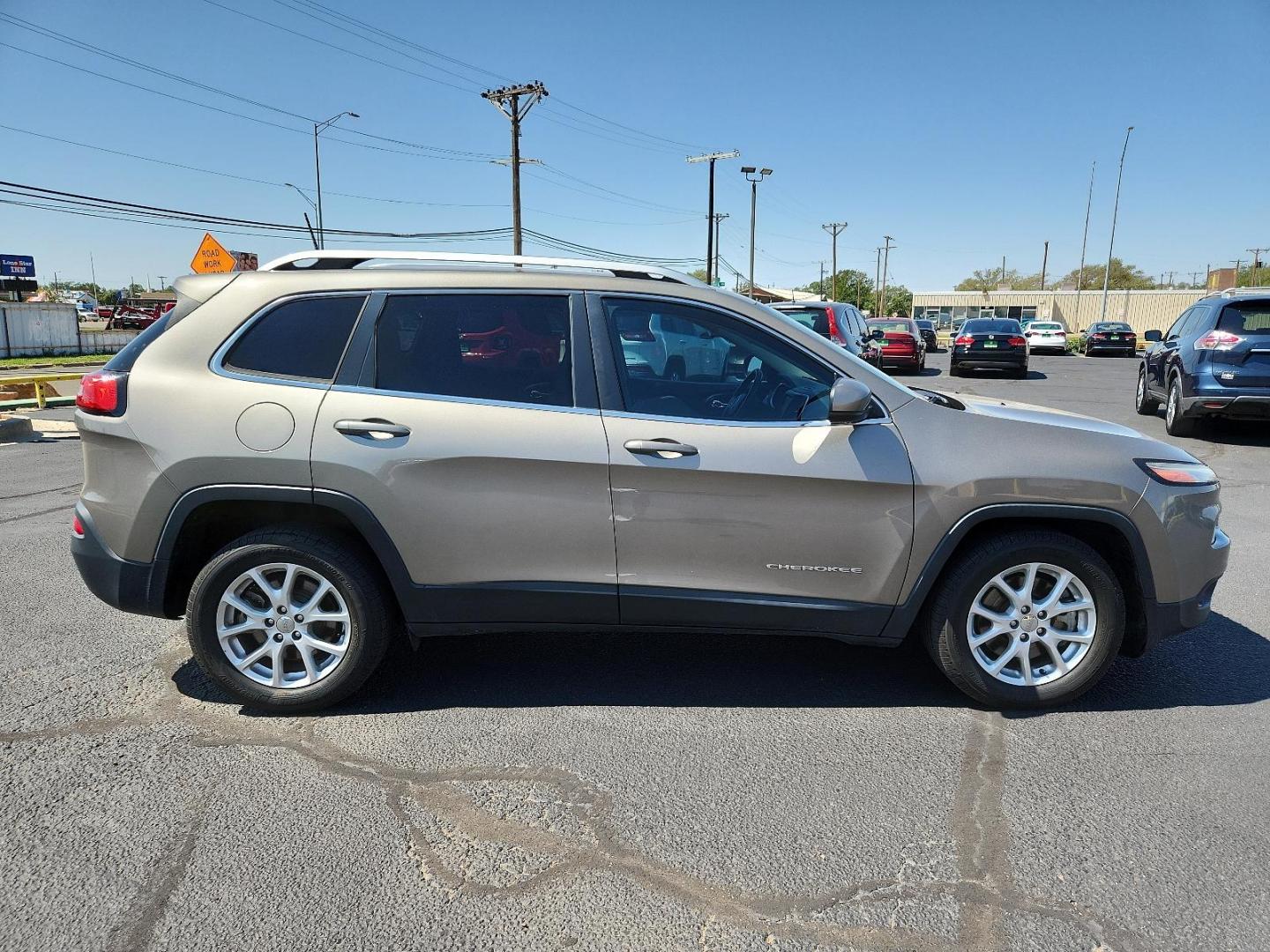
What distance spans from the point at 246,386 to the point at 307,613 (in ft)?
3.02

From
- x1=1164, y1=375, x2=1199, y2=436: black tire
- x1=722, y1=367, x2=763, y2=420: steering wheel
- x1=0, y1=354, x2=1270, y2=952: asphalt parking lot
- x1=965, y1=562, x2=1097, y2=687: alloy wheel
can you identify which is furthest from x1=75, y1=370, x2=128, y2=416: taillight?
x1=1164, y1=375, x2=1199, y2=436: black tire

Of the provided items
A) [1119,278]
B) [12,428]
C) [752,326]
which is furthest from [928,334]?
[1119,278]

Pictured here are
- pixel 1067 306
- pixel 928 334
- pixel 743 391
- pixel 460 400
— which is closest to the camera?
pixel 460 400

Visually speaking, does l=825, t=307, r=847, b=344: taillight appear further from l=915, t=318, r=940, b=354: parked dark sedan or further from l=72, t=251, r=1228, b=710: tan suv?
l=915, t=318, r=940, b=354: parked dark sedan

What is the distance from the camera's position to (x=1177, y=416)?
10680 millimetres

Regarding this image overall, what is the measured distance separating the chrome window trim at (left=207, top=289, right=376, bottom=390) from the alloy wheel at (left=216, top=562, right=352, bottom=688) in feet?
2.35

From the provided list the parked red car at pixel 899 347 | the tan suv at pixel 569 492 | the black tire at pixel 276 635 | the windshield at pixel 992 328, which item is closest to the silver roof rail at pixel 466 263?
the tan suv at pixel 569 492

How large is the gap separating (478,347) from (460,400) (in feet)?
0.77

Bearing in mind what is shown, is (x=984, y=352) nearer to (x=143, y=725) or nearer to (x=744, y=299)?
(x=744, y=299)

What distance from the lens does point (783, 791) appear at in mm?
2934

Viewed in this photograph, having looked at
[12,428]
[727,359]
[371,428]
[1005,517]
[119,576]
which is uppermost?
[727,359]

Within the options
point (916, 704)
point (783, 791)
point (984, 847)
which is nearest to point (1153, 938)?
point (984, 847)

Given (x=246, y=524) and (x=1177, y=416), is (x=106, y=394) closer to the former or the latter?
(x=246, y=524)

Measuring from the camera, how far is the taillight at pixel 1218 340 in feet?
31.8
